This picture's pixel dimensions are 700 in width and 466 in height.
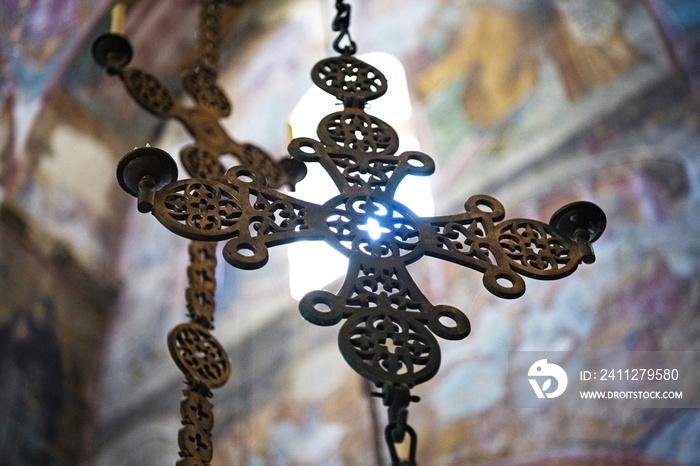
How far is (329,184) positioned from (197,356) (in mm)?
4236

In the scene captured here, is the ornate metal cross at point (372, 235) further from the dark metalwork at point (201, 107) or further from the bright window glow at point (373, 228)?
the dark metalwork at point (201, 107)

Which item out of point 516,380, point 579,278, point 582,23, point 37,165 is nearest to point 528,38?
point 582,23

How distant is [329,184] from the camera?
24.5 ft

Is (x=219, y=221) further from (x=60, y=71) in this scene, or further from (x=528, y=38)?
(x=60, y=71)

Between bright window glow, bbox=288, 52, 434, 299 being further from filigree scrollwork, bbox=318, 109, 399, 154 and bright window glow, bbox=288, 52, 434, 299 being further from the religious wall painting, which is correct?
filigree scrollwork, bbox=318, 109, 399, 154

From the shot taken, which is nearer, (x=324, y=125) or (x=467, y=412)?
(x=324, y=125)

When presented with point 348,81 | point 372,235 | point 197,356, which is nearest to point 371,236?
point 372,235

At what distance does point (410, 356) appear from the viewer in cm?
198

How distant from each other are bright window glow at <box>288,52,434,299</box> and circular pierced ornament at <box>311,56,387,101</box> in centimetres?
372

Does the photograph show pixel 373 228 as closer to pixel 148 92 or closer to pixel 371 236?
pixel 371 236

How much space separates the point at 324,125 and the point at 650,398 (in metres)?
3.25

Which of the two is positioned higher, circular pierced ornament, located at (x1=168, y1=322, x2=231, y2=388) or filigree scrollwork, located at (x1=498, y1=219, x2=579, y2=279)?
circular pierced ornament, located at (x1=168, y1=322, x2=231, y2=388)

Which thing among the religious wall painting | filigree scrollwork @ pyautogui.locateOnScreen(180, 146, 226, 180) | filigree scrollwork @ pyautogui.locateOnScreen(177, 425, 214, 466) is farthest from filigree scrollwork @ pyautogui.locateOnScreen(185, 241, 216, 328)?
the religious wall painting

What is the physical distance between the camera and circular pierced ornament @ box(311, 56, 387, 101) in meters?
2.73
